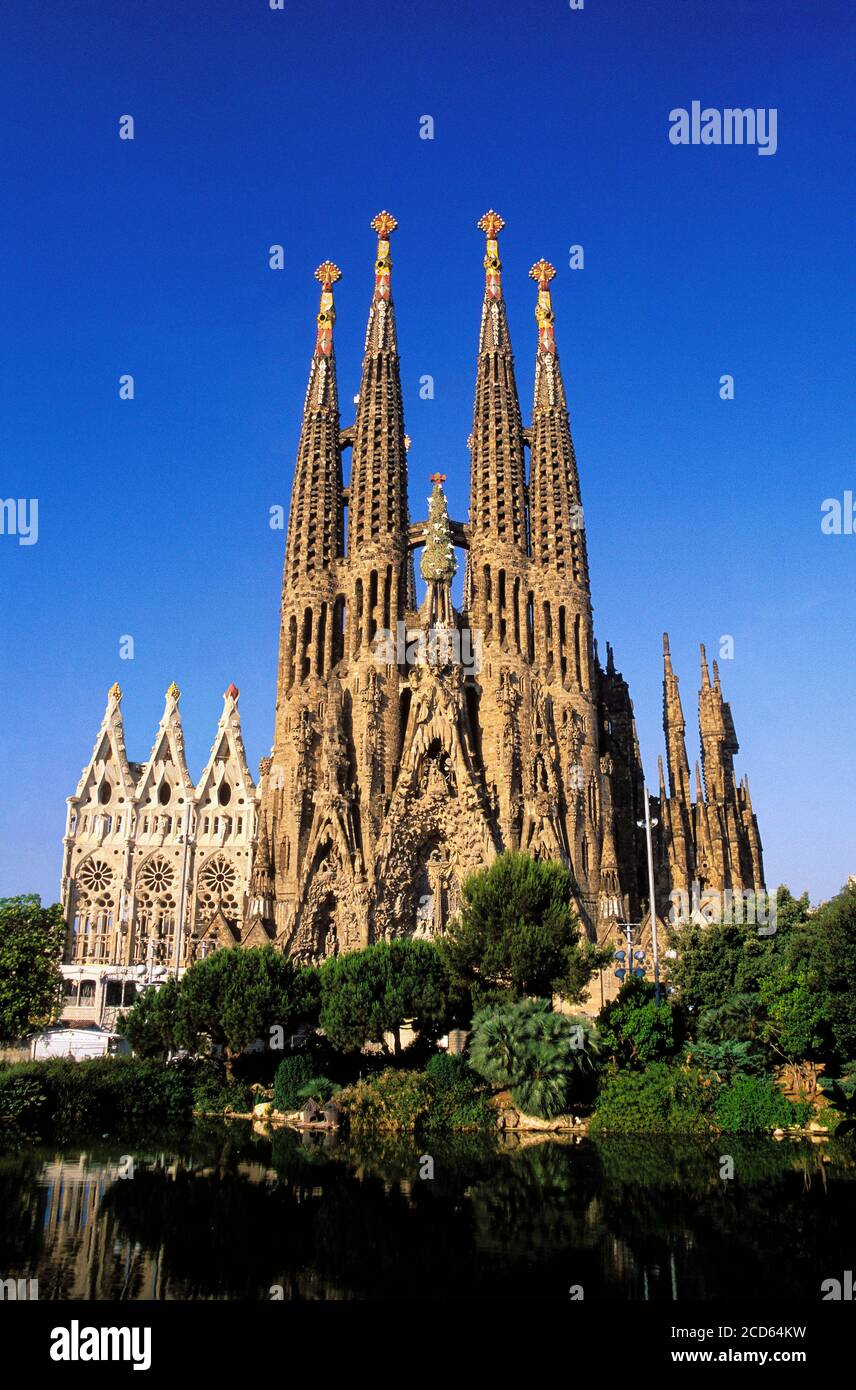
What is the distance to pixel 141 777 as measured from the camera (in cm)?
6594

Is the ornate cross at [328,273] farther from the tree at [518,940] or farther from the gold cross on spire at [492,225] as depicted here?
the tree at [518,940]

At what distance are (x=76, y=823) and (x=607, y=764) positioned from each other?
104ft

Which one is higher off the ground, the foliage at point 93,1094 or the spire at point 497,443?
the spire at point 497,443

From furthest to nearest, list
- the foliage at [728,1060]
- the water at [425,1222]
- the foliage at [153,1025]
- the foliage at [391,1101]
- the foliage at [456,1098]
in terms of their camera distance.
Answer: the foliage at [153,1025] → the foliage at [728,1060] → the foliage at [391,1101] → the foliage at [456,1098] → the water at [425,1222]

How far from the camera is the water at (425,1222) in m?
13.4

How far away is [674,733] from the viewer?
64.8 metres

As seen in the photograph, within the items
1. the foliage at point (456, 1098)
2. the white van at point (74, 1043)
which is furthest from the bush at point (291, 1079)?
the white van at point (74, 1043)

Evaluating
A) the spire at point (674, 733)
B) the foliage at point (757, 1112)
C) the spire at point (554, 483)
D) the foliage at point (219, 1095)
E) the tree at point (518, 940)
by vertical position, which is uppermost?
the spire at point (554, 483)

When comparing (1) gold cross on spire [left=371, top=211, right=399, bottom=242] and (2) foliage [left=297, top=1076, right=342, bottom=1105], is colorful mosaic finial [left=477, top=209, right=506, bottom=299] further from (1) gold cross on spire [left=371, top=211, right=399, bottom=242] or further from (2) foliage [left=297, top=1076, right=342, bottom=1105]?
(2) foliage [left=297, top=1076, right=342, bottom=1105]

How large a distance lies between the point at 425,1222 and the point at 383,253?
6475 centimetres

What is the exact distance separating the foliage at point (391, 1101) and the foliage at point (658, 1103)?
5.05 m

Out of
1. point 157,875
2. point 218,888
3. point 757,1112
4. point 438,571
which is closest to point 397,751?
point 438,571

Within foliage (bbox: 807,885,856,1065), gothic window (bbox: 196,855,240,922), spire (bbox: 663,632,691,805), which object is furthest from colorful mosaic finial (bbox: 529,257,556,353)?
foliage (bbox: 807,885,856,1065)

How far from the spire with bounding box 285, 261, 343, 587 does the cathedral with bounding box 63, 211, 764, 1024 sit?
0.18 m
